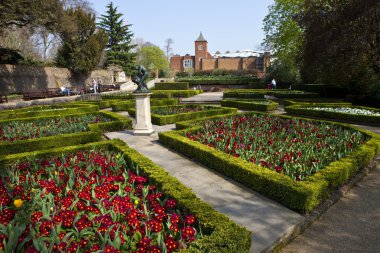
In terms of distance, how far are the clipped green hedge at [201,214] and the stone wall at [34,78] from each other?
23.6 m

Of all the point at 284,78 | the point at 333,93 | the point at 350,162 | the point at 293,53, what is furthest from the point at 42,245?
the point at 284,78

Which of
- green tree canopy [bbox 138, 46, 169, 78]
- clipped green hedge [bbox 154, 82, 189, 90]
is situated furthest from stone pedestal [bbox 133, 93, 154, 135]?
green tree canopy [bbox 138, 46, 169, 78]

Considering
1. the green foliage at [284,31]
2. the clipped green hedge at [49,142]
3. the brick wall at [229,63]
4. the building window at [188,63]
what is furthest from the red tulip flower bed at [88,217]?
the building window at [188,63]

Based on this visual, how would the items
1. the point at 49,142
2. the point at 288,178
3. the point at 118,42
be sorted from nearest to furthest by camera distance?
1. the point at 288,178
2. the point at 49,142
3. the point at 118,42

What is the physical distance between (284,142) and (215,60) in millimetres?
65670

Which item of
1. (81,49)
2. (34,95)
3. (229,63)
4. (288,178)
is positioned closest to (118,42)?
(81,49)

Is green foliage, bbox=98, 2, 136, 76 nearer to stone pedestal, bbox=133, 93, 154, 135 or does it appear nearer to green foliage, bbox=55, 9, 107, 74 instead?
green foliage, bbox=55, 9, 107, 74

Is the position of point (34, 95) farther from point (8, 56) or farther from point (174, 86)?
point (174, 86)

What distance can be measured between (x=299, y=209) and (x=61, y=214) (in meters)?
3.97

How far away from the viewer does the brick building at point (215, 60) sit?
225 ft

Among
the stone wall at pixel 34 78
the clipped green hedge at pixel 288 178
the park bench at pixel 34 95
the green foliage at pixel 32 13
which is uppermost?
the green foliage at pixel 32 13

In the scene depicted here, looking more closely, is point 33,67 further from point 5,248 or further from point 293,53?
point 5,248

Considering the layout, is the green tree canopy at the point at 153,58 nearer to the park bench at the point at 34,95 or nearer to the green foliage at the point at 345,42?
the park bench at the point at 34,95

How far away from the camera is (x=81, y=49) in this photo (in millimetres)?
33094
